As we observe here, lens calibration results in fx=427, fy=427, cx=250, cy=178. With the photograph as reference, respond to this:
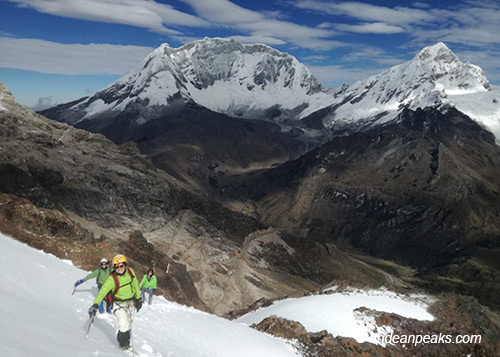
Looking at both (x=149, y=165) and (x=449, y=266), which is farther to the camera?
(x=449, y=266)

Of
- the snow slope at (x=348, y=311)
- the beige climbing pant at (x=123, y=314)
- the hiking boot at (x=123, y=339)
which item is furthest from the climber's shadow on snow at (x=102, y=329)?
the snow slope at (x=348, y=311)

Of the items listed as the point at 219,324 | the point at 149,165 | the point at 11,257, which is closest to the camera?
the point at 11,257

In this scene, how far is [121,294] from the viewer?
17.7 meters

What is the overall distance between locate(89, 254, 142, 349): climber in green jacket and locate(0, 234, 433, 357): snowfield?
0.73m

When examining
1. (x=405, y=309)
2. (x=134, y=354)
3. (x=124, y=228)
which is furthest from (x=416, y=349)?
(x=124, y=228)

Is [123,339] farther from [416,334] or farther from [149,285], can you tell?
[416,334]

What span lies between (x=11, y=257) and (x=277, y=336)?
22.4 meters

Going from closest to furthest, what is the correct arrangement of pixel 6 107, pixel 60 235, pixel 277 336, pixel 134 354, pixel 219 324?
pixel 134 354 → pixel 219 324 → pixel 277 336 → pixel 60 235 → pixel 6 107

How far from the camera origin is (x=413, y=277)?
190 metres

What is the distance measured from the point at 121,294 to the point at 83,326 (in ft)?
9.62

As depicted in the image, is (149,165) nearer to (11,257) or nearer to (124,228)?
(124,228)

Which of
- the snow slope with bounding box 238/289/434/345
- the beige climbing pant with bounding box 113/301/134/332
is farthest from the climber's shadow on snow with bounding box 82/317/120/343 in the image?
the snow slope with bounding box 238/289/434/345

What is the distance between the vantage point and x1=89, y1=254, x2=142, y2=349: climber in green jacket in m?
17.5

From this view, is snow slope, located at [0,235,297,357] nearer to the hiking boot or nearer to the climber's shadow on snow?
the climber's shadow on snow
